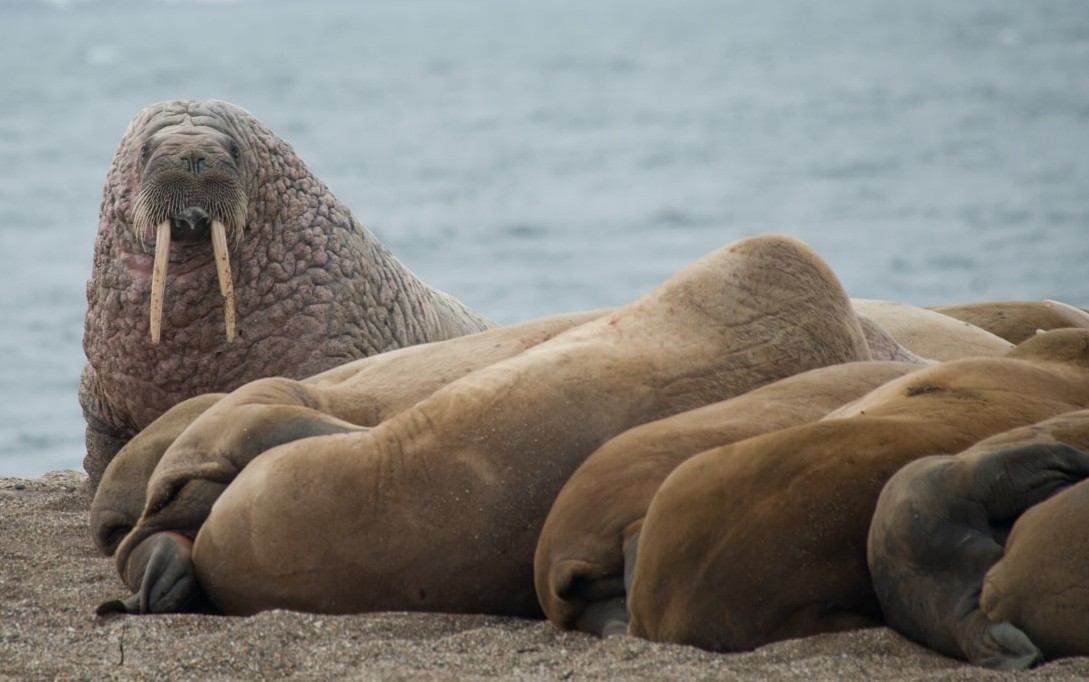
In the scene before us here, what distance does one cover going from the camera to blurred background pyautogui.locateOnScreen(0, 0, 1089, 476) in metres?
22.2

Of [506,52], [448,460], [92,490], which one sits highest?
[448,460]

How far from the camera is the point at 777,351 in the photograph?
4.54 m

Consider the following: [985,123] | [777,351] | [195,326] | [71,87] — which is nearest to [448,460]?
[777,351]

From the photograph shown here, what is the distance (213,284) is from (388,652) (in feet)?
10.8

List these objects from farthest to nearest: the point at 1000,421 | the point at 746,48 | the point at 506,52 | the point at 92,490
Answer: the point at 506,52 < the point at 746,48 < the point at 92,490 < the point at 1000,421

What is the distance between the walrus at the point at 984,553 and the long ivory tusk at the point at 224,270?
11.4 feet

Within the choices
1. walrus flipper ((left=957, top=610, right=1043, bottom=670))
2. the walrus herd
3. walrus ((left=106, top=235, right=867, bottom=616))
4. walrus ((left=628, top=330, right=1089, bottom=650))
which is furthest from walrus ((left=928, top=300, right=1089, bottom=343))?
walrus flipper ((left=957, top=610, right=1043, bottom=670))

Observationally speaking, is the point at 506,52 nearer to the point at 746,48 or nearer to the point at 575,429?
the point at 746,48

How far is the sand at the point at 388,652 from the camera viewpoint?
3.28 metres

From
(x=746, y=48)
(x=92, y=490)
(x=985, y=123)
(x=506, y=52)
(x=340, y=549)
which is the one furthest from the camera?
(x=506, y=52)

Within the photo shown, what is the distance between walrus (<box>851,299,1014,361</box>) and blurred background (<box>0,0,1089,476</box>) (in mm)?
7902

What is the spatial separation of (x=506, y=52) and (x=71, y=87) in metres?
26.6

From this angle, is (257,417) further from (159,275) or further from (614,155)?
(614,155)

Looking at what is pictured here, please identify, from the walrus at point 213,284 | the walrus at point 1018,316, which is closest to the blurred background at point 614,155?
the walrus at point 213,284
